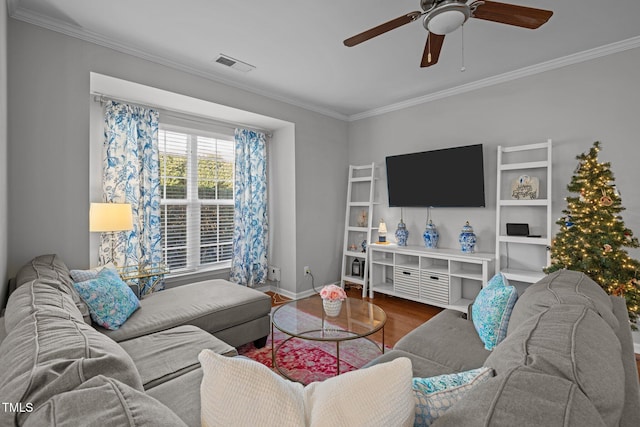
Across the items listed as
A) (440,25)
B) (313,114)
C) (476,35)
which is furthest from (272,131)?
(440,25)

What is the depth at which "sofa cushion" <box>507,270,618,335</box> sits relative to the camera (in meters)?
1.27

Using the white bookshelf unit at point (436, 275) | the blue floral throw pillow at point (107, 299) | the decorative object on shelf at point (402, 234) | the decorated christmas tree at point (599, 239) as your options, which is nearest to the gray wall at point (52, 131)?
the blue floral throw pillow at point (107, 299)

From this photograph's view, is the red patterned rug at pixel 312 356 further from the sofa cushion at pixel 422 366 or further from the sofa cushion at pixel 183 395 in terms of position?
the sofa cushion at pixel 183 395

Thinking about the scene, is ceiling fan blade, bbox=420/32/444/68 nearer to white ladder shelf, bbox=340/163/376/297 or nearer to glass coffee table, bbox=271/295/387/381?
glass coffee table, bbox=271/295/387/381

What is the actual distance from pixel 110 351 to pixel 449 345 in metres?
1.68

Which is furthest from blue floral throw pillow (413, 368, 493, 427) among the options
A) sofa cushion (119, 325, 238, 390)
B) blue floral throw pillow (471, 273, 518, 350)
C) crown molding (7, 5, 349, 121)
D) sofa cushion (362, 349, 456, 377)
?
crown molding (7, 5, 349, 121)

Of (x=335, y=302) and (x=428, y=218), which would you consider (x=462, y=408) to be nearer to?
(x=335, y=302)

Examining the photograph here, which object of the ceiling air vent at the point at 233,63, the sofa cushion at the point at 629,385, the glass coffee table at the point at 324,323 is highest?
the ceiling air vent at the point at 233,63

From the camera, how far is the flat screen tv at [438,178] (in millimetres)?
3666

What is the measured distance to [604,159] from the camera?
116 inches

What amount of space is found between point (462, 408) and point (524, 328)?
0.55 m

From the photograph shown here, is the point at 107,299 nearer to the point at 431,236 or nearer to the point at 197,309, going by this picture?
the point at 197,309

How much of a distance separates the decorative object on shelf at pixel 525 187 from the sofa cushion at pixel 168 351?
3.22m

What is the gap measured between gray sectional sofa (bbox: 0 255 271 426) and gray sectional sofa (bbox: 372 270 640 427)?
0.66 meters
